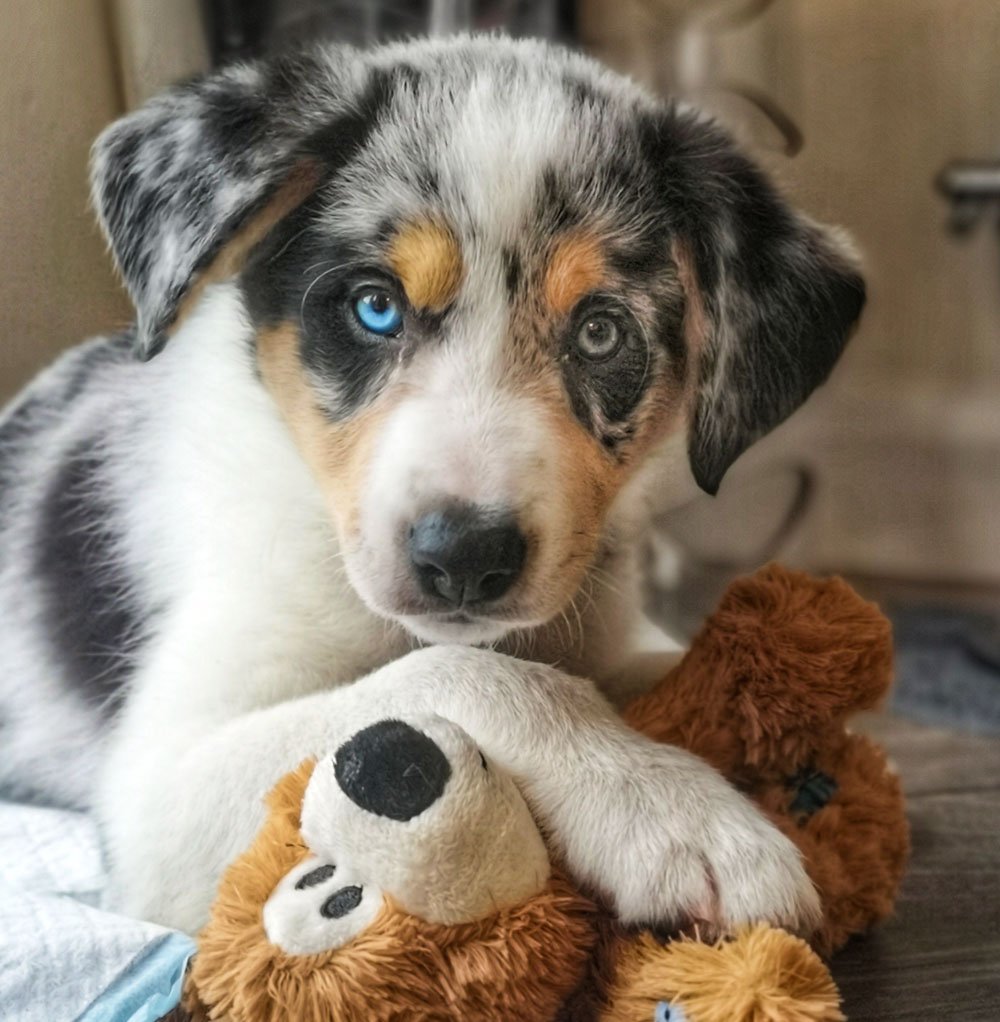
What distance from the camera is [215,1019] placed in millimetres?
1233

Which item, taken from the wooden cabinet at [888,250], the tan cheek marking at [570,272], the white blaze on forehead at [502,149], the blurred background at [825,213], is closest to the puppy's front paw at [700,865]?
the tan cheek marking at [570,272]

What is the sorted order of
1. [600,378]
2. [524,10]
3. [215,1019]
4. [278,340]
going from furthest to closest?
[524,10], [278,340], [600,378], [215,1019]

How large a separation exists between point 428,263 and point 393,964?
0.83m

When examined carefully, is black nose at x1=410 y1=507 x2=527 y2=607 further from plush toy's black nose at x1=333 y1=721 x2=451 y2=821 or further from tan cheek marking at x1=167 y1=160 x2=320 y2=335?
tan cheek marking at x1=167 y1=160 x2=320 y2=335

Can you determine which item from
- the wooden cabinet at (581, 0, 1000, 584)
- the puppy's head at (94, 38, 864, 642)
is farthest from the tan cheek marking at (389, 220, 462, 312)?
the wooden cabinet at (581, 0, 1000, 584)

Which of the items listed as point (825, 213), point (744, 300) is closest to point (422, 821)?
point (744, 300)

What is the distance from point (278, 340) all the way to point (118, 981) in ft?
2.82

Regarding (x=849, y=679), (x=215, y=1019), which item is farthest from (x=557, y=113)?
(x=215, y=1019)

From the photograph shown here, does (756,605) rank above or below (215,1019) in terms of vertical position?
above

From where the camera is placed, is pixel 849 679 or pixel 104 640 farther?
pixel 104 640

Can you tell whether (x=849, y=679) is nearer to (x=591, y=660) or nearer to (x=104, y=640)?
(x=591, y=660)

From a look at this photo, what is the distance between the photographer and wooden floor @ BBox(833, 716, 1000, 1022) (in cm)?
150

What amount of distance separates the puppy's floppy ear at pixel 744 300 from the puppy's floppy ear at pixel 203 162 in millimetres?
479

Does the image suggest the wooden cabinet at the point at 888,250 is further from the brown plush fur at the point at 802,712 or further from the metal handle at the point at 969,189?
the brown plush fur at the point at 802,712
